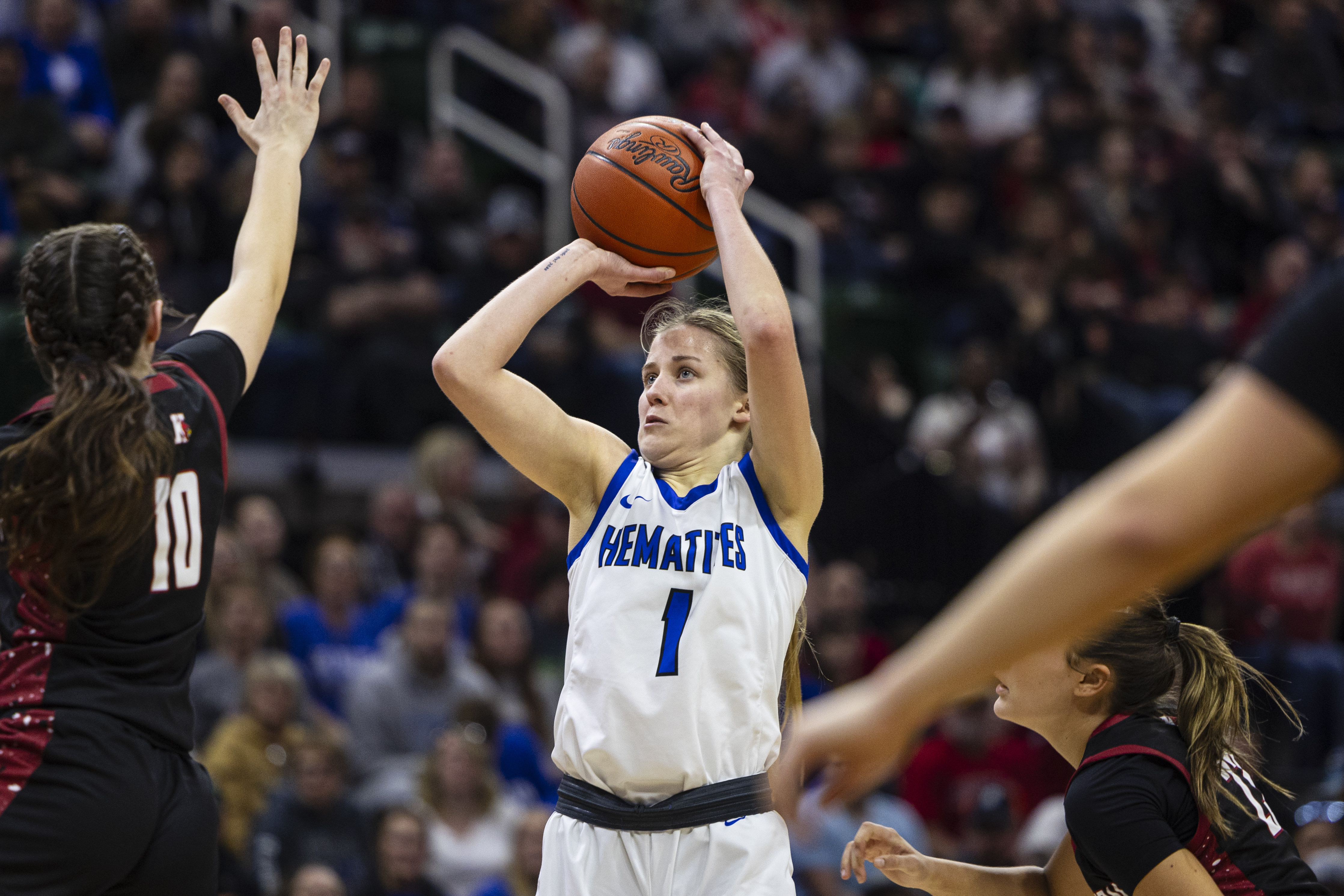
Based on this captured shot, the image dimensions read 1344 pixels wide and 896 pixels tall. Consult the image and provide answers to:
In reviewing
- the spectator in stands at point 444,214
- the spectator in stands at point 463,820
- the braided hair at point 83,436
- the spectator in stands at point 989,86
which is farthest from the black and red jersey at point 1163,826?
the spectator in stands at point 989,86

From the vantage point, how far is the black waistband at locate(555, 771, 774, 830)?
3324mm

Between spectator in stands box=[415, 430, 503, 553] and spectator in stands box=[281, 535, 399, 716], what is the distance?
2.74 ft

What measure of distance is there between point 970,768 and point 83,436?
6296 mm

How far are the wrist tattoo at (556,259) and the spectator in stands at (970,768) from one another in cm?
507

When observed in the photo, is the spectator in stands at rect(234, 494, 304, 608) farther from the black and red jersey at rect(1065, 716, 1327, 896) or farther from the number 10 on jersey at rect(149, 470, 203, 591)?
the black and red jersey at rect(1065, 716, 1327, 896)

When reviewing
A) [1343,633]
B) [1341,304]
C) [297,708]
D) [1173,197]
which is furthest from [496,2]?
[1341,304]

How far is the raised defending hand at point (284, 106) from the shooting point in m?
3.77

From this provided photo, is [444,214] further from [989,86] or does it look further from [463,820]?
[989,86]

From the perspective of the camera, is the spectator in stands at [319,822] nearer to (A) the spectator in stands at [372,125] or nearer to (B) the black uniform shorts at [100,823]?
(B) the black uniform shorts at [100,823]

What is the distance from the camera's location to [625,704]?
3352mm

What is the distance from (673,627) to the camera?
3.41 metres

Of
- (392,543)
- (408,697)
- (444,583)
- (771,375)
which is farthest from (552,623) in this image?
(771,375)

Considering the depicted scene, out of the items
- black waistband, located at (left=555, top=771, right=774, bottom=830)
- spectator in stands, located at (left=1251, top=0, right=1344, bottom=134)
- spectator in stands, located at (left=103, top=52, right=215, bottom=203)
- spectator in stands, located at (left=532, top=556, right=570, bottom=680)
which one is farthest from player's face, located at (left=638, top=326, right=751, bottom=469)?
spectator in stands, located at (left=1251, top=0, right=1344, bottom=134)

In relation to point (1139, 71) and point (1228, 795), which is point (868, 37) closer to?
point (1139, 71)
